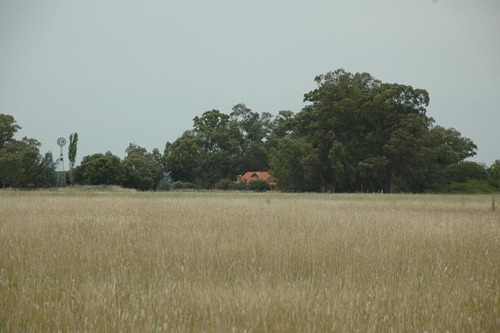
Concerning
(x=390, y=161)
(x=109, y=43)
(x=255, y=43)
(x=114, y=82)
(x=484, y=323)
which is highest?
(x=255, y=43)

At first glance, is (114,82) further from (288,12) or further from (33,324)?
(33,324)

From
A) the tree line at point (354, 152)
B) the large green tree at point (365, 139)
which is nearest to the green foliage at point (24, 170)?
the tree line at point (354, 152)

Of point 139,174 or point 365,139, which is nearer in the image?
point 365,139

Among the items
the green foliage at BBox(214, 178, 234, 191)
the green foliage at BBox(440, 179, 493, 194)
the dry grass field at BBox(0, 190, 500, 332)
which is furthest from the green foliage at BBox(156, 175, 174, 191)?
the dry grass field at BBox(0, 190, 500, 332)

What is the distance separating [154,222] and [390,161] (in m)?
47.4

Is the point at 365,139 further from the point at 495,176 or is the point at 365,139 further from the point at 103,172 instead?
the point at 103,172

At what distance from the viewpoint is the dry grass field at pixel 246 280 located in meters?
4.15

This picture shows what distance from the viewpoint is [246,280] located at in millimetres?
5832

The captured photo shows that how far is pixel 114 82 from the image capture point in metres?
54.8

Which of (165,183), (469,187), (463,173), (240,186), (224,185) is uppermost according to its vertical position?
(463,173)

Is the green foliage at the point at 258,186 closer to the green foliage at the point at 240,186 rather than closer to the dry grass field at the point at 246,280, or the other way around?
the green foliage at the point at 240,186

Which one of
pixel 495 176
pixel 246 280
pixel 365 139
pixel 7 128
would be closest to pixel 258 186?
pixel 365 139

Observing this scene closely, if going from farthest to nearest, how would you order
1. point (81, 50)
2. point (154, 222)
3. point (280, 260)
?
point (81, 50) < point (154, 222) < point (280, 260)

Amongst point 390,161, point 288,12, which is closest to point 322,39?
point 288,12
